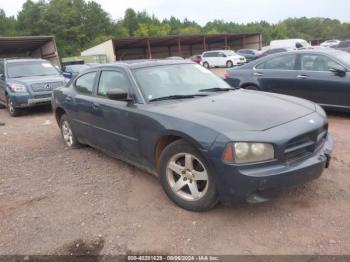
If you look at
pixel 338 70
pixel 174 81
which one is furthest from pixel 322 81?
pixel 174 81

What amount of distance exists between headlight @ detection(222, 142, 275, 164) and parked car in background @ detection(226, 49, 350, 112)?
446 cm

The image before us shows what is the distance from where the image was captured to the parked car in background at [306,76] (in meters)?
6.98

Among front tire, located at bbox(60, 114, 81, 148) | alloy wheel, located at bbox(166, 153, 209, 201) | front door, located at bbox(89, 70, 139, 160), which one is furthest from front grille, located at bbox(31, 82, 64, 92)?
alloy wheel, located at bbox(166, 153, 209, 201)

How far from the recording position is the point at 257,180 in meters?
3.15

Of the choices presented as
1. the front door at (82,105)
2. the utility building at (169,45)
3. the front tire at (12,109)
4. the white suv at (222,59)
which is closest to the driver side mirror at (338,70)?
the front door at (82,105)

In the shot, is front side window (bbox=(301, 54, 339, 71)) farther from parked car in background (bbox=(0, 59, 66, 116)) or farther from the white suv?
the white suv

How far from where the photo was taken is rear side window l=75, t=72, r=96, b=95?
5.36 m

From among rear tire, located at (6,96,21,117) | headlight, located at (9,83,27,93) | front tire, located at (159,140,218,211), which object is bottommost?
rear tire, located at (6,96,21,117)

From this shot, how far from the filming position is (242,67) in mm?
8672

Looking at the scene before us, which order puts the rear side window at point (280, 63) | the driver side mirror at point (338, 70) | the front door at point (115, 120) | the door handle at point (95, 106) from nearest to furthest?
the front door at point (115, 120) → the door handle at point (95, 106) → the driver side mirror at point (338, 70) → the rear side window at point (280, 63)

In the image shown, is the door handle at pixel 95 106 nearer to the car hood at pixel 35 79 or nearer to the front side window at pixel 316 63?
the front side window at pixel 316 63

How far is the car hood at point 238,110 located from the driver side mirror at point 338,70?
124 inches

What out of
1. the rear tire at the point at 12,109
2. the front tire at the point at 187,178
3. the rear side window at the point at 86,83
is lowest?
the rear tire at the point at 12,109

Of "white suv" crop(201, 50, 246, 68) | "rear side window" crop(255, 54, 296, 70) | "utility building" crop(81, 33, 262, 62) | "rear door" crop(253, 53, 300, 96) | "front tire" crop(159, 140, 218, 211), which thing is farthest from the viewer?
"utility building" crop(81, 33, 262, 62)
